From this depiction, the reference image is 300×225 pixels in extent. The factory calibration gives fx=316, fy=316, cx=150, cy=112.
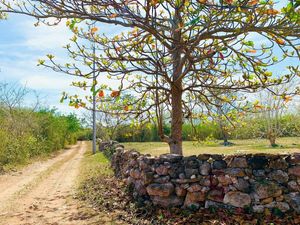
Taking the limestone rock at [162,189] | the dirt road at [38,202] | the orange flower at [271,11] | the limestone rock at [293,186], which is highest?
the orange flower at [271,11]

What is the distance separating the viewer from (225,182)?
5.14 m

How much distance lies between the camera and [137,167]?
674 cm

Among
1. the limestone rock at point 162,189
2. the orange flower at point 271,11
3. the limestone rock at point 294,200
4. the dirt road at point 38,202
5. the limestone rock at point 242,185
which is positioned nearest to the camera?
the orange flower at point 271,11

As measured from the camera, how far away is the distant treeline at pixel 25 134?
46.9 ft

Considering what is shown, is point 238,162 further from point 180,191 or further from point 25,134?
point 25,134

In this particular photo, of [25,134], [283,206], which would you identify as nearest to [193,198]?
[283,206]

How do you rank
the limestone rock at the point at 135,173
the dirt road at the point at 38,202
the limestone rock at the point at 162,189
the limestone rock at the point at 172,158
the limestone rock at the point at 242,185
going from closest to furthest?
the limestone rock at the point at 242,185, the limestone rock at the point at 162,189, the dirt road at the point at 38,202, the limestone rock at the point at 172,158, the limestone rock at the point at 135,173

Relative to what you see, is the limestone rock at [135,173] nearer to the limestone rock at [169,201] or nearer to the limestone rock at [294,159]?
the limestone rock at [169,201]

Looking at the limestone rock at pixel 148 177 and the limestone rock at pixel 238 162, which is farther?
the limestone rock at pixel 148 177

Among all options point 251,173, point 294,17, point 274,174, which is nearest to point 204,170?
point 251,173

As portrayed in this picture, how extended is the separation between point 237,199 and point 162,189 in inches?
51.4

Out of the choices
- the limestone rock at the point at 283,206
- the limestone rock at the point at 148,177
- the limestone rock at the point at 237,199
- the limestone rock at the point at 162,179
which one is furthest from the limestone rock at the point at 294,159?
the limestone rock at the point at 148,177

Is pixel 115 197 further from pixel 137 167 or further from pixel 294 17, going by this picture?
pixel 294 17

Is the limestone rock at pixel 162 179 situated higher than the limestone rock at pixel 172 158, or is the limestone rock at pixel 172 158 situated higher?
the limestone rock at pixel 172 158
